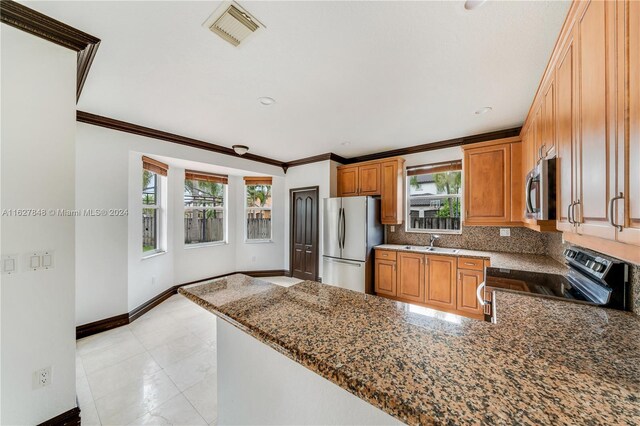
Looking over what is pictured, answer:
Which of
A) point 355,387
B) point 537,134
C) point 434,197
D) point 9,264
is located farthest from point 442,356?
point 434,197

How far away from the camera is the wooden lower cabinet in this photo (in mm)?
3137

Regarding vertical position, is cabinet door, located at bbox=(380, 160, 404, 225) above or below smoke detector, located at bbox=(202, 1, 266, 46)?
below

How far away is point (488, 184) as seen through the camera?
3225 millimetres

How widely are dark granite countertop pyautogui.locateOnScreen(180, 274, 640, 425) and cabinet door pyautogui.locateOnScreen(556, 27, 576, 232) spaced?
0.62 metres

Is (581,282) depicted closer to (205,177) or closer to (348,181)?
(348,181)

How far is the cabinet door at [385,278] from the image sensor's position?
3779 mm

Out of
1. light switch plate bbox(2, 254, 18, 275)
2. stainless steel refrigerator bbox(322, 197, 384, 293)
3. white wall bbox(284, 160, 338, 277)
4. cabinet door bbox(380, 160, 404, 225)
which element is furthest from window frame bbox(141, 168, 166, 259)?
Result: cabinet door bbox(380, 160, 404, 225)

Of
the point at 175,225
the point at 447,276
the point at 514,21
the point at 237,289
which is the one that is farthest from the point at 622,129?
the point at 175,225

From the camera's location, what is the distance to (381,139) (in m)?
3.73

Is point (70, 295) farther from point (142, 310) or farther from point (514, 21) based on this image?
point (514, 21)

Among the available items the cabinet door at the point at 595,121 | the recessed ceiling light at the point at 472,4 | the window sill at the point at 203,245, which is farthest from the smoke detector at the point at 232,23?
the window sill at the point at 203,245

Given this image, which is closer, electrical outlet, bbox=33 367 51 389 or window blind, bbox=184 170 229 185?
electrical outlet, bbox=33 367 51 389

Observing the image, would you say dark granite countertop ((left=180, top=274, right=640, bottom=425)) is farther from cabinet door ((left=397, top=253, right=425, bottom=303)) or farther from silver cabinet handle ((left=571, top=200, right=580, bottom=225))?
cabinet door ((left=397, top=253, right=425, bottom=303))

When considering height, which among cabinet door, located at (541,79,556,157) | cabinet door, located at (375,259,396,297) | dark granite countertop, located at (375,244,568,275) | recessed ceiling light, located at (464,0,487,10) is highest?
recessed ceiling light, located at (464,0,487,10)
